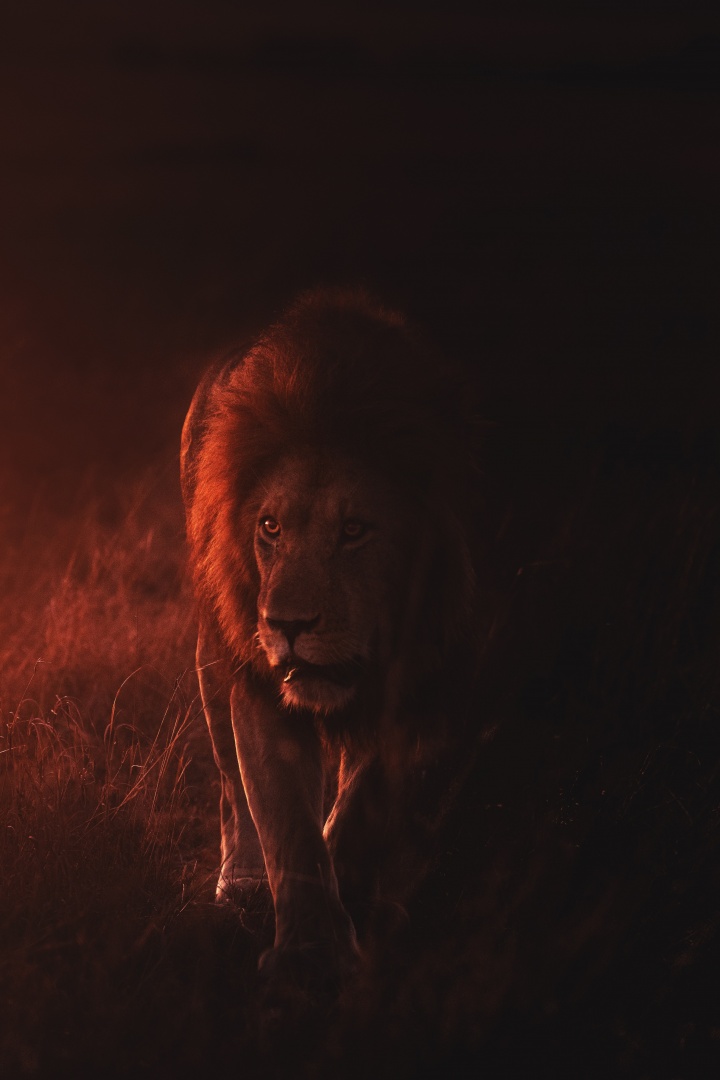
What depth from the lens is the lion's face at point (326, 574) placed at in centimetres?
308

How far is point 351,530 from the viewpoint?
317 cm

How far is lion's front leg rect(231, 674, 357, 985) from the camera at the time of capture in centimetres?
319

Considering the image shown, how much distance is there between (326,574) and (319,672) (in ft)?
0.79

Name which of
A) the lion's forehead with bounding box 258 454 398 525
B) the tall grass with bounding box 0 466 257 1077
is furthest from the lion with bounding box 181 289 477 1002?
the tall grass with bounding box 0 466 257 1077

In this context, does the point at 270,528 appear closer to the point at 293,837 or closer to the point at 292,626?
the point at 292,626

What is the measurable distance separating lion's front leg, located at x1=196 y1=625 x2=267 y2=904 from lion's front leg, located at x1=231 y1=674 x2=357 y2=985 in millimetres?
206

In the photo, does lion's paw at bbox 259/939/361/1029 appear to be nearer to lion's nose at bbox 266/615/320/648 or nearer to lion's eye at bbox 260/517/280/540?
lion's nose at bbox 266/615/320/648

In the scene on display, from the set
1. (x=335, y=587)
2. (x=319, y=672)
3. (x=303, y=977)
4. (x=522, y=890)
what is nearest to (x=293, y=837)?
(x=303, y=977)

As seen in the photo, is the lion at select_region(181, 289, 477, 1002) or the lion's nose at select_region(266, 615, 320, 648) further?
the lion at select_region(181, 289, 477, 1002)

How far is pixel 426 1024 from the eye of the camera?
9.51 ft

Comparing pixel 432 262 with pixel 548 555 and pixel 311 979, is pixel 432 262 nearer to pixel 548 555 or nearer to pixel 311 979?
pixel 548 555

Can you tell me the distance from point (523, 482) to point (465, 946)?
115cm

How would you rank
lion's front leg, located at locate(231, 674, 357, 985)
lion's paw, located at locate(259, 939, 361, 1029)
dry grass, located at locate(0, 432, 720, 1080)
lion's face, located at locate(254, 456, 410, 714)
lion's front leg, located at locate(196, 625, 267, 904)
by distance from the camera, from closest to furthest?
dry grass, located at locate(0, 432, 720, 1080)
lion's paw, located at locate(259, 939, 361, 1029)
lion's face, located at locate(254, 456, 410, 714)
lion's front leg, located at locate(231, 674, 357, 985)
lion's front leg, located at locate(196, 625, 267, 904)

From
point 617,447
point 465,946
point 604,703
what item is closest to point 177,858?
point 465,946
